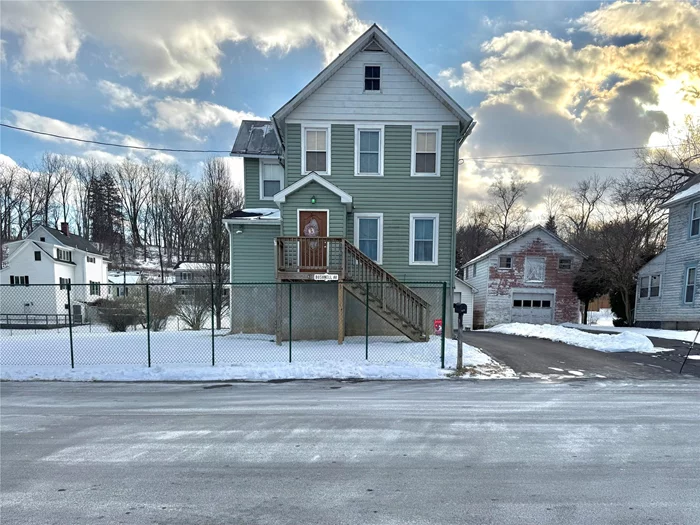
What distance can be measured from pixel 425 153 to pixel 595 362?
8.42 m

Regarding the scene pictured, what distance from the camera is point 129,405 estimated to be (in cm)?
579

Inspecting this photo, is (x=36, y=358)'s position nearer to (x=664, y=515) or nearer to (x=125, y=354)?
(x=125, y=354)

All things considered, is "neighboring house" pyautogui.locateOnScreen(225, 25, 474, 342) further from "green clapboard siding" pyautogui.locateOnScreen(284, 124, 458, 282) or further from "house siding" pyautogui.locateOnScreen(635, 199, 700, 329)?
"house siding" pyautogui.locateOnScreen(635, 199, 700, 329)

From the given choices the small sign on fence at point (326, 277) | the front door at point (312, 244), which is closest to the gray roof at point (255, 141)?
the front door at point (312, 244)

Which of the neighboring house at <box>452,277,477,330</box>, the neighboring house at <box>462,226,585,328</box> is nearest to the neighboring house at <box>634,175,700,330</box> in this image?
the neighboring house at <box>462,226,585,328</box>

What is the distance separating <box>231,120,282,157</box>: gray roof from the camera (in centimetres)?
1416

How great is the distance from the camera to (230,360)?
877cm

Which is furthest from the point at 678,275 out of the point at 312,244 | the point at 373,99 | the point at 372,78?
the point at 312,244

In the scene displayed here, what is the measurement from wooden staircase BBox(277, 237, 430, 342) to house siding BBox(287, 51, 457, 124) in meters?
4.82

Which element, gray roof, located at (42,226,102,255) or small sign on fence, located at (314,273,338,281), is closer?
small sign on fence, located at (314,273,338,281)

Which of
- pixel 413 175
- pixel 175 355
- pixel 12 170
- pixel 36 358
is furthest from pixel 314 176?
pixel 12 170

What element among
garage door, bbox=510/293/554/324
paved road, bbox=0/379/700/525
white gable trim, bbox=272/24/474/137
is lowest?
garage door, bbox=510/293/554/324

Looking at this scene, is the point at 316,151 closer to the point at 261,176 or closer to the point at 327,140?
the point at 327,140

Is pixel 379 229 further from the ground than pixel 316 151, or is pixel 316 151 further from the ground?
pixel 316 151
